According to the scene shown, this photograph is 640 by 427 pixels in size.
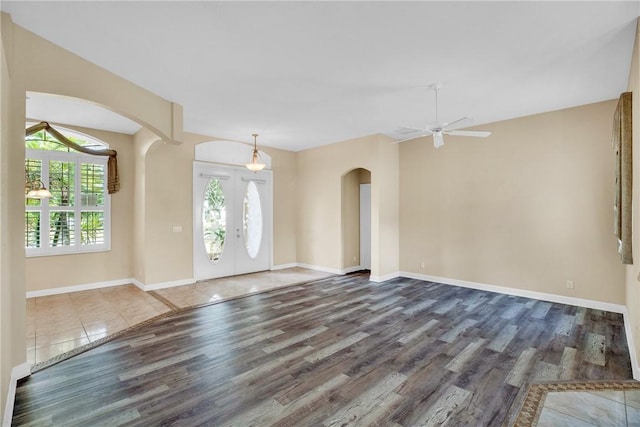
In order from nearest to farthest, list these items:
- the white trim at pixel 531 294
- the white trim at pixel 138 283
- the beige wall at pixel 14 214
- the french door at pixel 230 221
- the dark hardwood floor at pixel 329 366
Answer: the dark hardwood floor at pixel 329 366 < the beige wall at pixel 14 214 < the white trim at pixel 531 294 < the white trim at pixel 138 283 < the french door at pixel 230 221

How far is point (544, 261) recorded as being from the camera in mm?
4996

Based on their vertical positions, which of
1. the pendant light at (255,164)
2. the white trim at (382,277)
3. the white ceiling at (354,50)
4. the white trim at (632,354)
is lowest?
the white trim at (632,354)

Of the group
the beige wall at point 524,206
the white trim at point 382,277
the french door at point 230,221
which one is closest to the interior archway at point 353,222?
the white trim at point 382,277

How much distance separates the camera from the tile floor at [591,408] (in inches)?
85.3

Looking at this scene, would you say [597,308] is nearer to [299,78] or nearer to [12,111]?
[299,78]

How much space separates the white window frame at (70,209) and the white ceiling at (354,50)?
1.24 meters

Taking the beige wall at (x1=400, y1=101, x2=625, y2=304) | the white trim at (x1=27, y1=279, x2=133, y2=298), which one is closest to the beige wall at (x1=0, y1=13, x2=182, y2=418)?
the white trim at (x1=27, y1=279, x2=133, y2=298)

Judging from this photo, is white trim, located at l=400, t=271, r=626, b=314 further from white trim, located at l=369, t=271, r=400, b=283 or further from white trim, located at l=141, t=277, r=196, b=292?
white trim, located at l=141, t=277, r=196, b=292

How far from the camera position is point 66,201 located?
5801mm

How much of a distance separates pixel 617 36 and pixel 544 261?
3374mm

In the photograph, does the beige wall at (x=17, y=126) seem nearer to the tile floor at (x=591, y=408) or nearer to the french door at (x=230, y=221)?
the french door at (x=230, y=221)

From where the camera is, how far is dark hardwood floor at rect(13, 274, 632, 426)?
2277 mm

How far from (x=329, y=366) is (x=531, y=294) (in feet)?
13.5

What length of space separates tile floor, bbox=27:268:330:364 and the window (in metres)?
0.97
